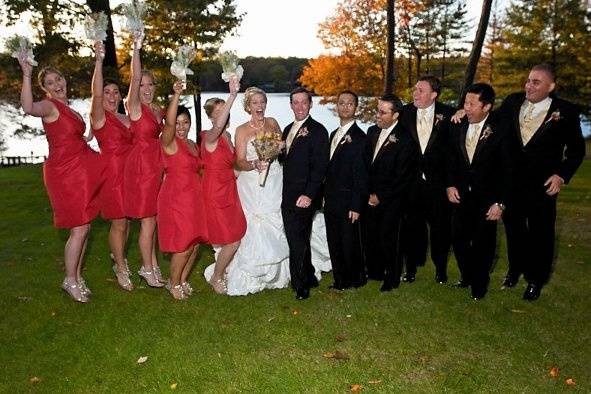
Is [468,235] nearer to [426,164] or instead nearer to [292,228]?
[426,164]

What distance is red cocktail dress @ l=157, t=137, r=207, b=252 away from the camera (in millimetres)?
6188

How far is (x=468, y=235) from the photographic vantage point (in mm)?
6621

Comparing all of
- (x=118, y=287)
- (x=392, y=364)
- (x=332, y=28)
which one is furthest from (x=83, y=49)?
(x=332, y=28)

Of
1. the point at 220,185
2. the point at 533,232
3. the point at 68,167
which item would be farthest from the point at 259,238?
the point at 533,232

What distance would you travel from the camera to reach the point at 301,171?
6250mm

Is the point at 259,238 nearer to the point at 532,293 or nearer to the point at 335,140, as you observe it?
the point at 335,140

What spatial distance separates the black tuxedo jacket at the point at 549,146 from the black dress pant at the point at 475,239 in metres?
0.64

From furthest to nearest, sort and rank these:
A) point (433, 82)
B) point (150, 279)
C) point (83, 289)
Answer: point (150, 279) < point (83, 289) < point (433, 82)

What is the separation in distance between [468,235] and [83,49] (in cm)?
1331

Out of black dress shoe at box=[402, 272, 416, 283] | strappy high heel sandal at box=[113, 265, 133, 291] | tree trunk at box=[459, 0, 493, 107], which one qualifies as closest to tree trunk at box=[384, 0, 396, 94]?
tree trunk at box=[459, 0, 493, 107]

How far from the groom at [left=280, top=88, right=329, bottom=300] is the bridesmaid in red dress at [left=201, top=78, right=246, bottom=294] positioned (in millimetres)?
629

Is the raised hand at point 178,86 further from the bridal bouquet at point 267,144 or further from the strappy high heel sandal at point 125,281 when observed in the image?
the strappy high heel sandal at point 125,281

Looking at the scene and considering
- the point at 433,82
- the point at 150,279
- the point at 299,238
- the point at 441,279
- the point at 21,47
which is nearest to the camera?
the point at 21,47

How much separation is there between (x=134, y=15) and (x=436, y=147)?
3.93 m
